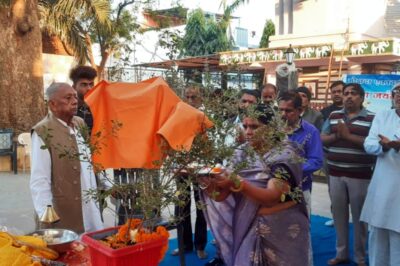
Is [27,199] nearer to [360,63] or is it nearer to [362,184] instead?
[362,184]

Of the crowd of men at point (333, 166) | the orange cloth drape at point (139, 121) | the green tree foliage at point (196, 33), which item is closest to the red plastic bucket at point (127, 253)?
the orange cloth drape at point (139, 121)

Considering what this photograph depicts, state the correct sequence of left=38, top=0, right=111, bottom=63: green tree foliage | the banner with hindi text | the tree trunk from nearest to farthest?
the banner with hindi text, the tree trunk, left=38, top=0, right=111, bottom=63: green tree foliage

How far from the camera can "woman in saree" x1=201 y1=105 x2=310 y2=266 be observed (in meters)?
2.14

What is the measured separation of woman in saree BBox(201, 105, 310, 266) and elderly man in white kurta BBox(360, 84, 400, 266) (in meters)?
1.25

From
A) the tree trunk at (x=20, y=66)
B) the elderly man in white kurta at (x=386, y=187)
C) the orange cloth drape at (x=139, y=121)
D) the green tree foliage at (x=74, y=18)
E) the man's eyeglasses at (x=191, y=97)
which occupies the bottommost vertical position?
the elderly man in white kurta at (x=386, y=187)

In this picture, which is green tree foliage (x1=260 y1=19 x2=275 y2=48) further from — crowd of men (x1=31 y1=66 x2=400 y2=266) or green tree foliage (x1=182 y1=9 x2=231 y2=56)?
crowd of men (x1=31 y1=66 x2=400 y2=266)

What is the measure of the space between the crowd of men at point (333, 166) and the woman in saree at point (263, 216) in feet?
0.63

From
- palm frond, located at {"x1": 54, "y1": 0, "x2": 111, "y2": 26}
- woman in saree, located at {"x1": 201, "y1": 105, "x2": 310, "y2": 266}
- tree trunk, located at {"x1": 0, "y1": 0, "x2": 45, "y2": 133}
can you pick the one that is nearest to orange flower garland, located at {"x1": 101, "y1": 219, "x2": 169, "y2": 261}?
woman in saree, located at {"x1": 201, "y1": 105, "x2": 310, "y2": 266}

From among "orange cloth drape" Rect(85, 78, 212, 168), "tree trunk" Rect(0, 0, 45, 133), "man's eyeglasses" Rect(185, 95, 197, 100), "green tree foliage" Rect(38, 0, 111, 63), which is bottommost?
"orange cloth drape" Rect(85, 78, 212, 168)

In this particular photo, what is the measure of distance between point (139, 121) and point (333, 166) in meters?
2.94

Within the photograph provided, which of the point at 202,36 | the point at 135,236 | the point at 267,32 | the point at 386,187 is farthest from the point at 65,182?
the point at 202,36

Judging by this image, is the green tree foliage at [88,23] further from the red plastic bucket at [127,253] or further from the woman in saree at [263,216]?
the red plastic bucket at [127,253]

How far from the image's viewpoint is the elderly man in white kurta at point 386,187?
3.37 metres

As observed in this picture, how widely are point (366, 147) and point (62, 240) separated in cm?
248
